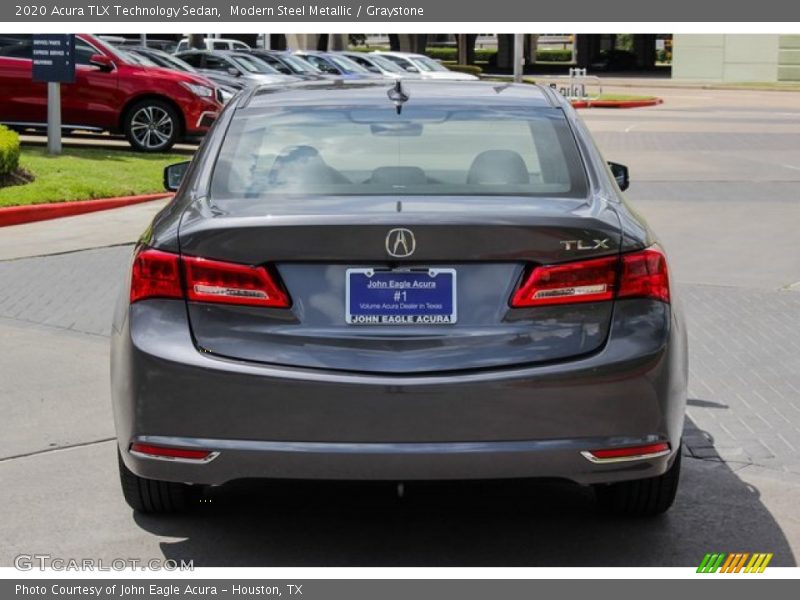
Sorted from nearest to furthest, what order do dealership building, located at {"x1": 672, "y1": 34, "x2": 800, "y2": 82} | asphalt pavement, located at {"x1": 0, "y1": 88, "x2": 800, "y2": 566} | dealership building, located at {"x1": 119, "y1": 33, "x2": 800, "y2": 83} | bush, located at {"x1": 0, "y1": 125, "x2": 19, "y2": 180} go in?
asphalt pavement, located at {"x1": 0, "y1": 88, "x2": 800, "y2": 566}
bush, located at {"x1": 0, "y1": 125, "x2": 19, "y2": 180}
dealership building, located at {"x1": 119, "y1": 33, "x2": 800, "y2": 83}
dealership building, located at {"x1": 672, "y1": 34, "x2": 800, "y2": 82}

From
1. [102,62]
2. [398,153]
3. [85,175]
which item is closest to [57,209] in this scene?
[85,175]

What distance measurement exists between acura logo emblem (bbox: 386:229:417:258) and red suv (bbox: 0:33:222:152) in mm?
16252

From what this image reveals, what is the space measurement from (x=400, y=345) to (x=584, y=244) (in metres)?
0.64

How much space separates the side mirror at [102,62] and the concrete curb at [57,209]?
201 inches

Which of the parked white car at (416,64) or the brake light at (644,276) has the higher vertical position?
the parked white car at (416,64)

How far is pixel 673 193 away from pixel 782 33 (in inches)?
2071

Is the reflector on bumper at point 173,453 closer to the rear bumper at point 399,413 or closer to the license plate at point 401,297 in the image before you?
the rear bumper at point 399,413

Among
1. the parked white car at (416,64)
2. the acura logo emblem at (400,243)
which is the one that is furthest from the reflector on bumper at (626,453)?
the parked white car at (416,64)

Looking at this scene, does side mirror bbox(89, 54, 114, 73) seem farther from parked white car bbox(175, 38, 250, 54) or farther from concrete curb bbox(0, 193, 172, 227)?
parked white car bbox(175, 38, 250, 54)

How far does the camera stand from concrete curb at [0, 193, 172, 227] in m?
13.9

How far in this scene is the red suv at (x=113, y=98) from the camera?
20.4 m
